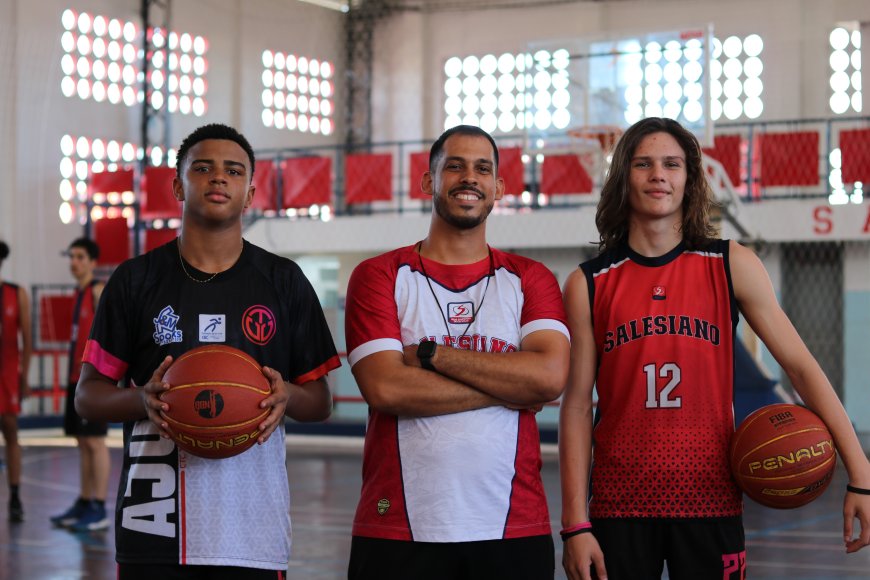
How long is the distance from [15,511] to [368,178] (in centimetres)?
992

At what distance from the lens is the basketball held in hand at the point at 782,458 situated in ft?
8.92

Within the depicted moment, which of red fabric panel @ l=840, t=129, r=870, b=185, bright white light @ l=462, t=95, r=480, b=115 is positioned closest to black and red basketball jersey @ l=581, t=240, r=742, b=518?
red fabric panel @ l=840, t=129, r=870, b=185

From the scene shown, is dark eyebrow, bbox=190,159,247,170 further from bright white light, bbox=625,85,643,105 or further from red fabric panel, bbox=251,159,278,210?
red fabric panel, bbox=251,159,278,210

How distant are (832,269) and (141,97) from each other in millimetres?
10902

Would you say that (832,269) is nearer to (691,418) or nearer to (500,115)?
(500,115)

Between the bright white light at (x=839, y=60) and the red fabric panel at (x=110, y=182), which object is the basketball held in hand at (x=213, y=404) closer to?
the red fabric panel at (x=110, y=182)

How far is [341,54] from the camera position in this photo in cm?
1953

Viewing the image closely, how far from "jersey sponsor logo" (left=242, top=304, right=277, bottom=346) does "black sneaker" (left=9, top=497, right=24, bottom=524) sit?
217 inches

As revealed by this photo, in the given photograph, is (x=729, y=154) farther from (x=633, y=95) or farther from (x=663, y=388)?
(x=663, y=388)

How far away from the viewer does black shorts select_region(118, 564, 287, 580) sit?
8.79 ft

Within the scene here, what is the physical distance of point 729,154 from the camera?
51.5ft

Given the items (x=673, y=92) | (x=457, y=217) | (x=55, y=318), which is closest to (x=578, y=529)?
(x=457, y=217)

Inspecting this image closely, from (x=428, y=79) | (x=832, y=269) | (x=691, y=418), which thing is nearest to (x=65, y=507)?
(x=691, y=418)

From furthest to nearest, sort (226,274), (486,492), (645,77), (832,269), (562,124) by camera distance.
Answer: (832,269), (562,124), (645,77), (226,274), (486,492)
